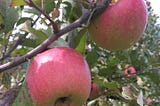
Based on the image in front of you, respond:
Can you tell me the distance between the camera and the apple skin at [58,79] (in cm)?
102

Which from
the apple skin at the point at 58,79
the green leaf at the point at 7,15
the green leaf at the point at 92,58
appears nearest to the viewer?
the apple skin at the point at 58,79

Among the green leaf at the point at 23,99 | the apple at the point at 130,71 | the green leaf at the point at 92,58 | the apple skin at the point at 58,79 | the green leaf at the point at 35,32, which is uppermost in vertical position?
the green leaf at the point at 35,32

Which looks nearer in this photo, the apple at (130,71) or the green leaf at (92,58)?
the green leaf at (92,58)

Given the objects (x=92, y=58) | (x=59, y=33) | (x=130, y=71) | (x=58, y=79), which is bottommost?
(x=130, y=71)

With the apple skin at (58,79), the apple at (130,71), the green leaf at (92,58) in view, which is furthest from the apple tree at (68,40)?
the apple at (130,71)

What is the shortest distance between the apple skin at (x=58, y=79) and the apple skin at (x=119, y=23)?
0.40ft

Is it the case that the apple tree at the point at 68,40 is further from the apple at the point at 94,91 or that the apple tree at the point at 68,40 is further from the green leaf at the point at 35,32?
the apple at the point at 94,91

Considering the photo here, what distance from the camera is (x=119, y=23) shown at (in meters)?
1.14

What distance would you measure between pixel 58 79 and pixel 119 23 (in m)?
0.27

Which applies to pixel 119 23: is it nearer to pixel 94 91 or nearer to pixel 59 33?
pixel 59 33

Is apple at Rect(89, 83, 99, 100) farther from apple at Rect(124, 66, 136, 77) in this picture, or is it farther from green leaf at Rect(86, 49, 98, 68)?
apple at Rect(124, 66, 136, 77)

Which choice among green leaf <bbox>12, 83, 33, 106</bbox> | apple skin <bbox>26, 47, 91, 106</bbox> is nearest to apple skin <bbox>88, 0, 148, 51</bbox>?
apple skin <bbox>26, 47, 91, 106</bbox>

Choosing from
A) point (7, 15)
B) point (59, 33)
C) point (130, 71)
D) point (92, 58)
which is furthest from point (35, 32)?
point (130, 71)

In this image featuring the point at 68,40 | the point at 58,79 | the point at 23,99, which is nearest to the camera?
the point at 58,79
